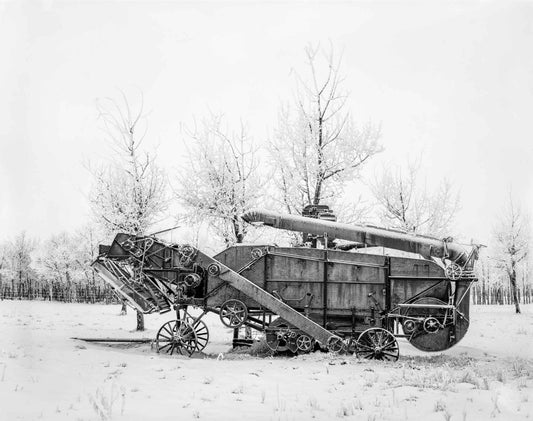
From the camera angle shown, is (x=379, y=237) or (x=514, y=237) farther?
(x=514, y=237)

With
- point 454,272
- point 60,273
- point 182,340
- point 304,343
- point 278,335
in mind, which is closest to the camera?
point 454,272

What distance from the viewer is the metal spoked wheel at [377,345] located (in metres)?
11.2

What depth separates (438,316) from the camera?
11484mm

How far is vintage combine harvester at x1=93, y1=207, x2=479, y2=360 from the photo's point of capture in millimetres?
11461

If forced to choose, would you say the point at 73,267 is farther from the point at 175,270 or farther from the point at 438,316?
the point at 438,316

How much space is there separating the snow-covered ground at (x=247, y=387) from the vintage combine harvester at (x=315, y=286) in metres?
0.68

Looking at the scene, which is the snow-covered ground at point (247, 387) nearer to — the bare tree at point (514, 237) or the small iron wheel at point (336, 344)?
the small iron wheel at point (336, 344)

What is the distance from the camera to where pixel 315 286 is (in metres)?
12.0

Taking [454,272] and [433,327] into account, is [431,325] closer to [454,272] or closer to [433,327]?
[433,327]

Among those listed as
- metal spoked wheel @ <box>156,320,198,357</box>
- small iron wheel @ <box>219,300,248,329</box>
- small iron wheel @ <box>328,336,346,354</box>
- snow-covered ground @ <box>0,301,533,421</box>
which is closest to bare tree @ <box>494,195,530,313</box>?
snow-covered ground @ <box>0,301,533,421</box>

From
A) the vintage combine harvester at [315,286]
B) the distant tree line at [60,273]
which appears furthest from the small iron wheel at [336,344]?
the distant tree line at [60,273]

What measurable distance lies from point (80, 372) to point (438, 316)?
26.2 feet

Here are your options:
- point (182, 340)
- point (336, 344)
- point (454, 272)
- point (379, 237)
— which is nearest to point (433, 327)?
point (454, 272)

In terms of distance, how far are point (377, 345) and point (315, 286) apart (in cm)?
200
